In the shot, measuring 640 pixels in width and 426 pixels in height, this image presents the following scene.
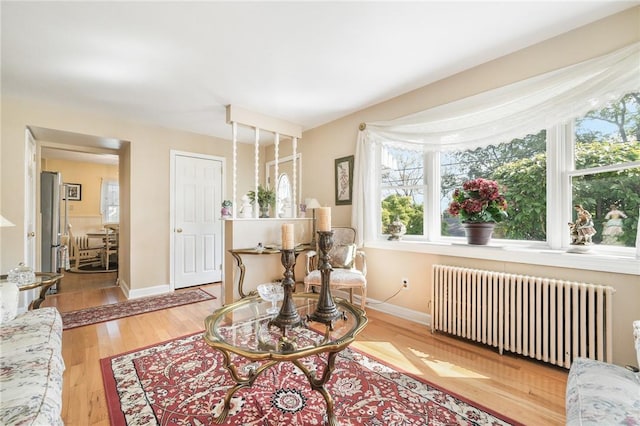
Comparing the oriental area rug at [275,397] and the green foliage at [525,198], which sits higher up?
the green foliage at [525,198]

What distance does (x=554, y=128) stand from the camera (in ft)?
6.98

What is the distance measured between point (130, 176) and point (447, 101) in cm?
401

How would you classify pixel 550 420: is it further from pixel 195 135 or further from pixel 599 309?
pixel 195 135

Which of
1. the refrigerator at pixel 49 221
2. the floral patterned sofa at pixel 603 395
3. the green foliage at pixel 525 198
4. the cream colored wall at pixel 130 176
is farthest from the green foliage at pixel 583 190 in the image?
the refrigerator at pixel 49 221

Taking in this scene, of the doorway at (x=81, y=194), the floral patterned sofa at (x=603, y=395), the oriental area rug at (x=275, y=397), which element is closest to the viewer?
the floral patterned sofa at (x=603, y=395)

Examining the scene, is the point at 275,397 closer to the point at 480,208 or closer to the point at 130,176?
the point at 480,208

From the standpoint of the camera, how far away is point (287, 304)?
156 cm

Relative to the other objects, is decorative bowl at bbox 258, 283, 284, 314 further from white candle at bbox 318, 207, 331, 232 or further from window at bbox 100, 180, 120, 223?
window at bbox 100, 180, 120, 223

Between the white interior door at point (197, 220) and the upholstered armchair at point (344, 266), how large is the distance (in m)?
1.99

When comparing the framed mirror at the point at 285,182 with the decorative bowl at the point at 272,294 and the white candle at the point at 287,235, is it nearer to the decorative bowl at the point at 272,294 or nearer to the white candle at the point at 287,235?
the decorative bowl at the point at 272,294

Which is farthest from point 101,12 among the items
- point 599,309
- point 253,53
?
point 599,309

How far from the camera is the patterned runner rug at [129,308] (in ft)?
9.46

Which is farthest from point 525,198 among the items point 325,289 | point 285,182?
point 285,182

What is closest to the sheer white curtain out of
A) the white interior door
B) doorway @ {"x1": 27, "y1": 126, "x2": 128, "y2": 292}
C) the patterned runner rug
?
the patterned runner rug
